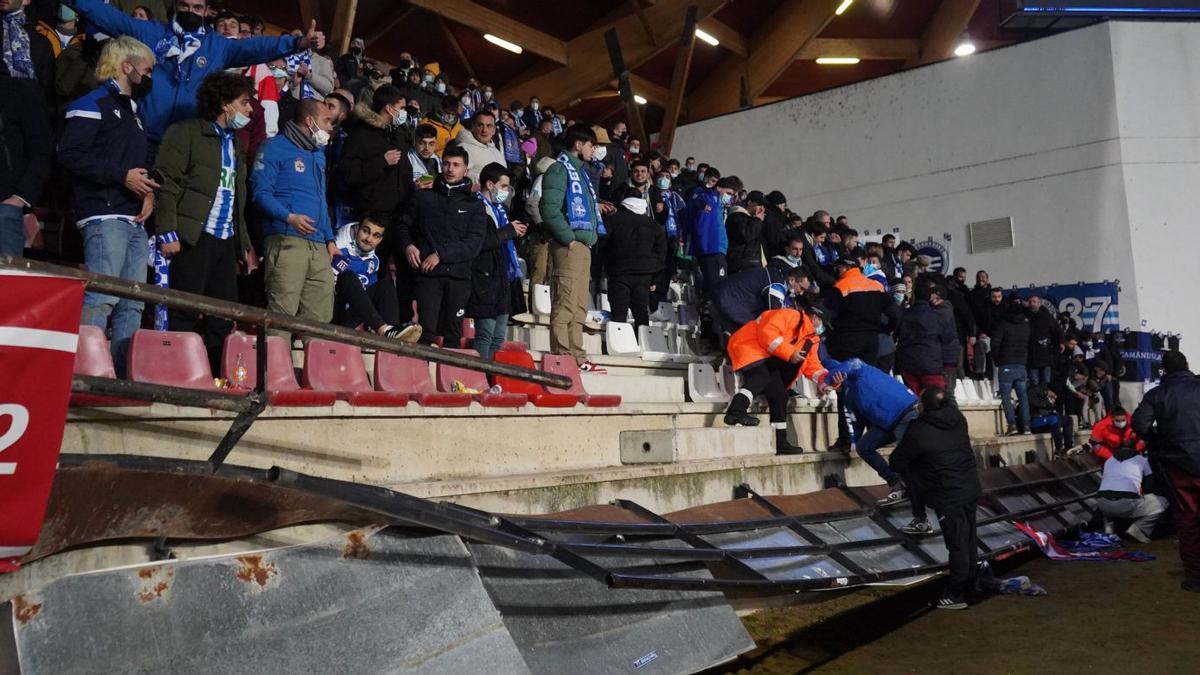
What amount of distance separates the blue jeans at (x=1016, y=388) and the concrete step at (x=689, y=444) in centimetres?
726

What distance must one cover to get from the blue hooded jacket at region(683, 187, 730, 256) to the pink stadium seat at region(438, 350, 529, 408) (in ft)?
16.3

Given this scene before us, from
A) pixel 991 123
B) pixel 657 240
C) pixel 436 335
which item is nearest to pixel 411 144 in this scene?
pixel 436 335

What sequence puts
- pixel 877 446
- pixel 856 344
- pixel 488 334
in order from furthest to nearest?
1. pixel 856 344
2. pixel 877 446
3. pixel 488 334

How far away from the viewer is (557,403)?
236 inches

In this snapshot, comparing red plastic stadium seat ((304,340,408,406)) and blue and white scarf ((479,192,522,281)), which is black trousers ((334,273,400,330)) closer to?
red plastic stadium seat ((304,340,408,406))

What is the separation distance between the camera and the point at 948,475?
6668mm

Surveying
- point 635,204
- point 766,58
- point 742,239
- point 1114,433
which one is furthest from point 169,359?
point 766,58

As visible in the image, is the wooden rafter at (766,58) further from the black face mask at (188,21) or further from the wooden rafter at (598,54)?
the black face mask at (188,21)

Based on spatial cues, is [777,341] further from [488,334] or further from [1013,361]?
[1013,361]

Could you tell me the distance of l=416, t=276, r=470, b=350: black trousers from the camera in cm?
672

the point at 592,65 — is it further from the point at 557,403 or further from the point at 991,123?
the point at 557,403

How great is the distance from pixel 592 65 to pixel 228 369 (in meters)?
16.0

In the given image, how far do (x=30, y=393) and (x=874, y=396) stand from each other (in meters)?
6.59

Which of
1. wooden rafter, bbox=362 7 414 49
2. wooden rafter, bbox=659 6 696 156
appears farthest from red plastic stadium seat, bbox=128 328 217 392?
wooden rafter, bbox=659 6 696 156
